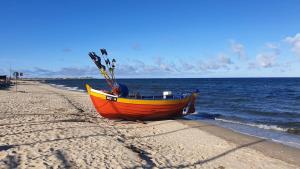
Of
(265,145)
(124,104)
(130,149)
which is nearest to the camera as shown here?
(130,149)

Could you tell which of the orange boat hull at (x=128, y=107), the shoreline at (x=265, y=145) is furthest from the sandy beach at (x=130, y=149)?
the orange boat hull at (x=128, y=107)

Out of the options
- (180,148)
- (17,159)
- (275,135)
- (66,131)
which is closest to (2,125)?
(66,131)

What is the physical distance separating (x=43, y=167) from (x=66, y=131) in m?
4.99

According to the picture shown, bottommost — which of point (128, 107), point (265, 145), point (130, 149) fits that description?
point (265, 145)

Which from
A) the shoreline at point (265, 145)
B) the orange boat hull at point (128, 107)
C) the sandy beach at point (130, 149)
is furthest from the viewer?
the orange boat hull at point (128, 107)

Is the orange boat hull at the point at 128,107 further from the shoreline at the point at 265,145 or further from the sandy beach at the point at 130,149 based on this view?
the shoreline at the point at 265,145

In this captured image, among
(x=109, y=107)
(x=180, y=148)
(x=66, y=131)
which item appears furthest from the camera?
(x=109, y=107)

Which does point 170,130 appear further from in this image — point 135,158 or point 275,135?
point 135,158

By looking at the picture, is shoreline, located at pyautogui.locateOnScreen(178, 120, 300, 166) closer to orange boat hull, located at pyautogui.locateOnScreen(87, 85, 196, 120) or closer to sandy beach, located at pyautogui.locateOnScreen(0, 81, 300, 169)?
sandy beach, located at pyautogui.locateOnScreen(0, 81, 300, 169)

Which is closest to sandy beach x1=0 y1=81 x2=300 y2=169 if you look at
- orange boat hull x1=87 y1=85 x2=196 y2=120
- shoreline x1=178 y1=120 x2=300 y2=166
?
shoreline x1=178 y1=120 x2=300 y2=166

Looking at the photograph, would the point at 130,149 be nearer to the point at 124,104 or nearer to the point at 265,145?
the point at 265,145

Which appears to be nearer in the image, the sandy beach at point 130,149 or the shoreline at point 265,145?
the sandy beach at point 130,149

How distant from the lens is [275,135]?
1614 centimetres

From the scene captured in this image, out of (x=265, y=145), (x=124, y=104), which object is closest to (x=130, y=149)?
(x=265, y=145)
